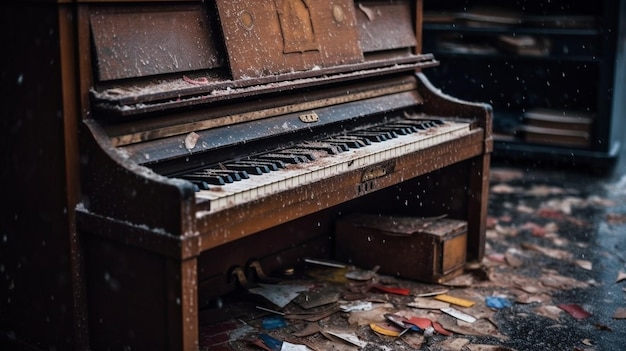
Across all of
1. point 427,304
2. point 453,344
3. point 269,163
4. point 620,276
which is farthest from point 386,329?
point 620,276

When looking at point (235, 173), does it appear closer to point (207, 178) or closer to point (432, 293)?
point (207, 178)

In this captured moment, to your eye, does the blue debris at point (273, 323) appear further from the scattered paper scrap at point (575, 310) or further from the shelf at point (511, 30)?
the shelf at point (511, 30)

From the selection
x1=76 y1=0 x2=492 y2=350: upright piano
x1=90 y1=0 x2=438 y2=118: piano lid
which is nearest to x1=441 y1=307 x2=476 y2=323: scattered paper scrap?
x1=76 y1=0 x2=492 y2=350: upright piano

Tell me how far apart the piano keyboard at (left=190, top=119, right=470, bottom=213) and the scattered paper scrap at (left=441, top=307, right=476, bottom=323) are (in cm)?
82

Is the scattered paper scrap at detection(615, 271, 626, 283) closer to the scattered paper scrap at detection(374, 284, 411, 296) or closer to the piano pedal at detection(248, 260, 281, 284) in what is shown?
the scattered paper scrap at detection(374, 284, 411, 296)

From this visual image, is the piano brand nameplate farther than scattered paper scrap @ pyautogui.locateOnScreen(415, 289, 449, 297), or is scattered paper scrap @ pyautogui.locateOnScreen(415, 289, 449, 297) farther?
scattered paper scrap @ pyautogui.locateOnScreen(415, 289, 449, 297)

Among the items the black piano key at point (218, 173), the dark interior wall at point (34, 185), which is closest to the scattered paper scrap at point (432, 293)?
the black piano key at point (218, 173)

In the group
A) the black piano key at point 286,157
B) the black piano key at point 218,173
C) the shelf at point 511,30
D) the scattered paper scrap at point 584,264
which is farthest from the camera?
the shelf at point 511,30

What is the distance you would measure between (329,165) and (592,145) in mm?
4386

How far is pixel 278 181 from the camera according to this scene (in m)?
3.39

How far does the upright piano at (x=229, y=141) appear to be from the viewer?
3.13m

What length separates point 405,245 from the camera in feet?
15.5

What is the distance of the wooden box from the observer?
15.3ft

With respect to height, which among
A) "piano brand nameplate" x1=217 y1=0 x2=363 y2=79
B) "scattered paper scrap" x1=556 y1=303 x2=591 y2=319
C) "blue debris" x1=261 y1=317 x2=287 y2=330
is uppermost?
"piano brand nameplate" x1=217 y1=0 x2=363 y2=79
